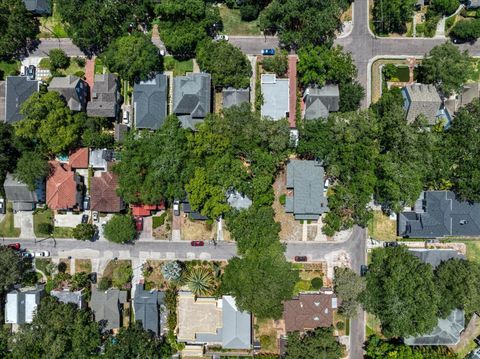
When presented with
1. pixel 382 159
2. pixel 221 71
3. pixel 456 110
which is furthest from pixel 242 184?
pixel 456 110

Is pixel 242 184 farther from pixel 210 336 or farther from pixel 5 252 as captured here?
pixel 5 252

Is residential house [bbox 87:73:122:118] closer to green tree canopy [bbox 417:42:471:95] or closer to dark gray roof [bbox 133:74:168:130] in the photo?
dark gray roof [bbox 133:74:168:130]

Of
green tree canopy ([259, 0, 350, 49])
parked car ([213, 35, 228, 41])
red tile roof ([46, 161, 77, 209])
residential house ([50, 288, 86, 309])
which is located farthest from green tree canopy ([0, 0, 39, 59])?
residential house ([50, 288, 86, 309])

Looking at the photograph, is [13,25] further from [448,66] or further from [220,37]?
[448,66]

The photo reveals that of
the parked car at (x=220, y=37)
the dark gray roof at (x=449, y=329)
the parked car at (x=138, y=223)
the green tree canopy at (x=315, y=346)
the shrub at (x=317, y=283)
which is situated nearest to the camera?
the green tree canopy at (x=315, y=346)

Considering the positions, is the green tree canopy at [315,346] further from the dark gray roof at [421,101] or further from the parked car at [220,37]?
the parked car at [220,37]

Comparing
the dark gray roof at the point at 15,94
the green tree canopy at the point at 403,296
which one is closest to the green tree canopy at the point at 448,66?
the green tree canopy at the point at 403,296

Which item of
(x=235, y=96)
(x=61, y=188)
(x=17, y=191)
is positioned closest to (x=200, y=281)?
(x=61, y=188)
